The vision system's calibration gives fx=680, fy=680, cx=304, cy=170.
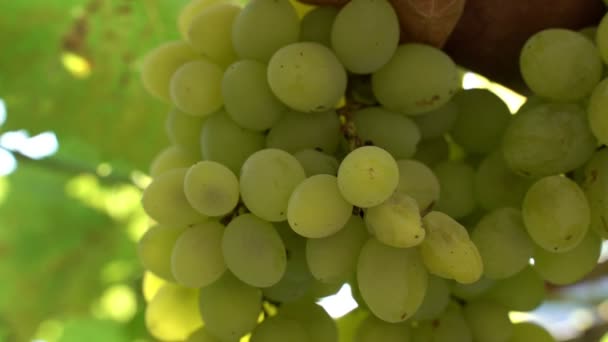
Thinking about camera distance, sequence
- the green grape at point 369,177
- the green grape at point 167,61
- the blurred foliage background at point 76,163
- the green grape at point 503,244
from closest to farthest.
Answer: the green grape at point 369,177 < the green grape at point 503,244 < the green grape at point 167,61 < the blurred foliage background at point 76,163

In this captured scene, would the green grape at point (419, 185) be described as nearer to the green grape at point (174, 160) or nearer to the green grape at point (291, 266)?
the green grape at point (291, 266)

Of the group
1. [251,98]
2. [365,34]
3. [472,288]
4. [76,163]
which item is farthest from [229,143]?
[76,163]

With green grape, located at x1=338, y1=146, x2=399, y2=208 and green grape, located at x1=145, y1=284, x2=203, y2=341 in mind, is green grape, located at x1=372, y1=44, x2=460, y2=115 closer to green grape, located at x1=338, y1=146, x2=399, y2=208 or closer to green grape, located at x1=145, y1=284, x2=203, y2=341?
green grape, located at x1=338, y1=146, x2=399, y2=208

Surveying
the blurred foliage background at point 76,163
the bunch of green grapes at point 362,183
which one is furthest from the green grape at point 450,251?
the blurred foliage background at point 76,163

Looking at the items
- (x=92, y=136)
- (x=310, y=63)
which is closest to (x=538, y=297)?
(x=310, y=63)

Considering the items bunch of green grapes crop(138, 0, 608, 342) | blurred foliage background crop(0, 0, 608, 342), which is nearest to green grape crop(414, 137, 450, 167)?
bunch of green grapes crop(138, 0, 608, 342)

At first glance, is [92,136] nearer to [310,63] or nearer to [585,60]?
[310,63]
